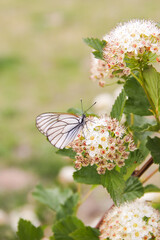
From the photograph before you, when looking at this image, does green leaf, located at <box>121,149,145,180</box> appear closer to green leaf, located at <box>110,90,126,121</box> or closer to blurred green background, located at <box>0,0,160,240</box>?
green leaf, located at <box>110,90,126,121</box>

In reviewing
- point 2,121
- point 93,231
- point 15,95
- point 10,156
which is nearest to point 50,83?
point 15,95

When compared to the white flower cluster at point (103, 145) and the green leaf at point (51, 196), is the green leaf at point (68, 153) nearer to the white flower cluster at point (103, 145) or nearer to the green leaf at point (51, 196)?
the white flower cluster at point (103, 145)

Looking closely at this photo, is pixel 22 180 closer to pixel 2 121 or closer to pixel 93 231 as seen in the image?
pixel 2 121

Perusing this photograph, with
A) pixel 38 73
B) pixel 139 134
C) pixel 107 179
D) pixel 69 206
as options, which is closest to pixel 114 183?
pixel 107 179

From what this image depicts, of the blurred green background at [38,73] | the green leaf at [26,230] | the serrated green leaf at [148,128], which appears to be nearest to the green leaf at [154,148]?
the serrated green leaf at [148,128]

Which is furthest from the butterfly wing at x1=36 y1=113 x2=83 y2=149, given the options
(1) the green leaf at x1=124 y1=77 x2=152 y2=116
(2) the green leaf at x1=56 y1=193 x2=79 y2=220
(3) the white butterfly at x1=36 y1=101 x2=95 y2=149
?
(2) the green leaf at x1=56 y1=193 x2=79 y2=220

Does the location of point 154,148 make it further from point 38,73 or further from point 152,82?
point 38,73
